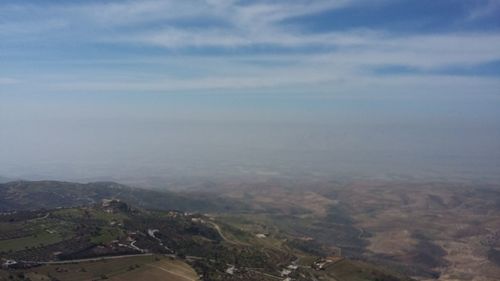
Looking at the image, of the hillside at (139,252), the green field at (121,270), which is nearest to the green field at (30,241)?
the hillside at (139,252)

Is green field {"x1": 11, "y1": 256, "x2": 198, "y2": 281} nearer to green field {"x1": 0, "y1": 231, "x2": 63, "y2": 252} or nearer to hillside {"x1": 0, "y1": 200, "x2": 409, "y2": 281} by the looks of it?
hillside {"x1": 0, "y1": 200, "x2": 409, "y2": 281}

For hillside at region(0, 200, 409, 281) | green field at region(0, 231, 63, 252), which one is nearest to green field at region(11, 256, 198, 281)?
hillside at region(0, 200, 409, 281)

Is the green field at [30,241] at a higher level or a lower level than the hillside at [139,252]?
higher

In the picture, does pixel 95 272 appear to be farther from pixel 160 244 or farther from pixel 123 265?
pixel 160 244

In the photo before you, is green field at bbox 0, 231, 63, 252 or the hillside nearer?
the hillside

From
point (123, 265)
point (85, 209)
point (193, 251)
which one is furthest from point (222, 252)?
point (85, 209)

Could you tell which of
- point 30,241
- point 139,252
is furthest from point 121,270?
point 30,241

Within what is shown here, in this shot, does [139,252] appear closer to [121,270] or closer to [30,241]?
[121,270]

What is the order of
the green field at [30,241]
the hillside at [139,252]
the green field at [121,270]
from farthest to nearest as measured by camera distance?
1. the green field at [30,241]
2. the hillside at [139,252]
3. the green field at [121,270]

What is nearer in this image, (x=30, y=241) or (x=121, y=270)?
(x=121, y=270)

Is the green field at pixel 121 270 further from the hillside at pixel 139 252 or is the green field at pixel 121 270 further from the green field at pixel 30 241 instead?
the green field at pixel 30 241

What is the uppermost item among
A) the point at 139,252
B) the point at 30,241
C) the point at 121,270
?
the point at 30,241

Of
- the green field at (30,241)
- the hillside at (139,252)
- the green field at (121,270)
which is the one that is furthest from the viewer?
the green field at (30,241)
